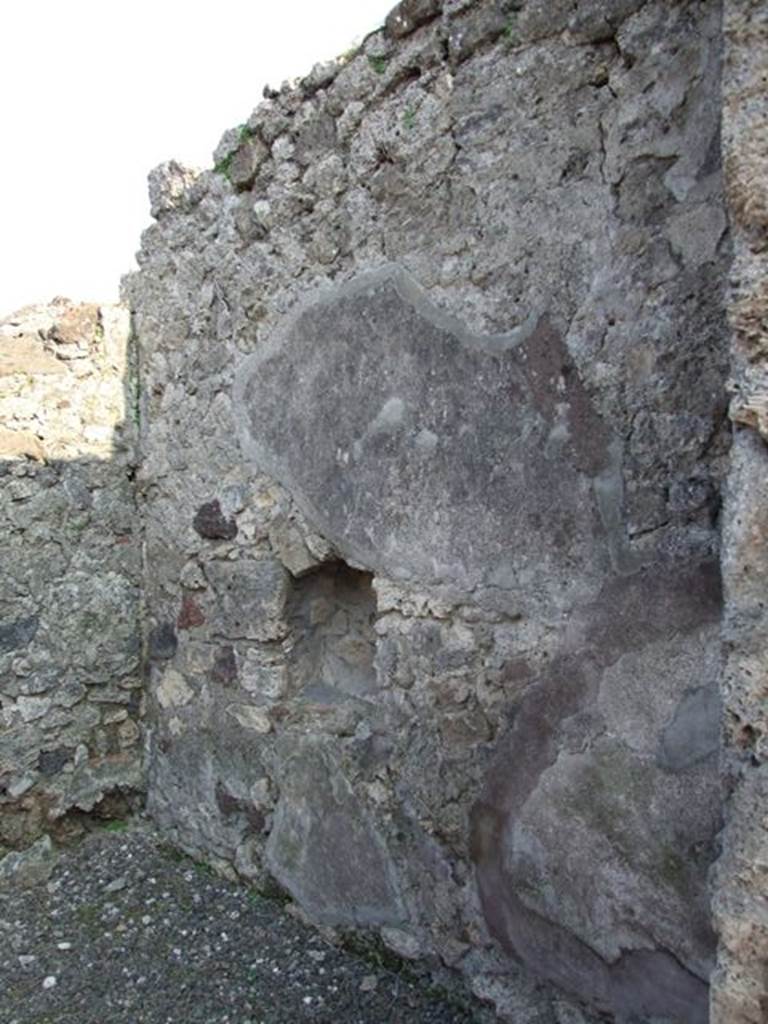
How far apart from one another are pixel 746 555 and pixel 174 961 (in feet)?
6.89

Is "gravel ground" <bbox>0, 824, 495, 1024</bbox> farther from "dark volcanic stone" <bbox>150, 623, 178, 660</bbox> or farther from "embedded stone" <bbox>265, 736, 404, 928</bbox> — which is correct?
"dark volcanic stone" <bbox>150, 623, 178, 660</bbox>

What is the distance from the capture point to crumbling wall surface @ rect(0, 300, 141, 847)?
9.68 feet

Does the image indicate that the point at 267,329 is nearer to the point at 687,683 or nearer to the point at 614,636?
the point at 614,636

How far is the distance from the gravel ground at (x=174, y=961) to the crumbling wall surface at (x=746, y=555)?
1.25 m

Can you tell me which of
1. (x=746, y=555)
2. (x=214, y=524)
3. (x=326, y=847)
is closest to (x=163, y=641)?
(x=214, y=524)

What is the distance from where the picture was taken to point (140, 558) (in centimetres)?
318

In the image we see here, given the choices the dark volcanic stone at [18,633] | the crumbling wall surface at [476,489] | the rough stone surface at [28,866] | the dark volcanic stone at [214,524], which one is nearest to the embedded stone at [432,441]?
the crumbling wall surface at [476,489]

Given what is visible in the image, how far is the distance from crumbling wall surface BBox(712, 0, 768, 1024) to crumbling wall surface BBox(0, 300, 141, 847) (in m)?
2.50

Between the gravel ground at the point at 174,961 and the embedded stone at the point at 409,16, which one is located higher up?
the embedded stone at the point at 409,16

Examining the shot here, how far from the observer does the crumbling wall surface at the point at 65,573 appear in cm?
295

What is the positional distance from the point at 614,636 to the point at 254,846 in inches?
61.1

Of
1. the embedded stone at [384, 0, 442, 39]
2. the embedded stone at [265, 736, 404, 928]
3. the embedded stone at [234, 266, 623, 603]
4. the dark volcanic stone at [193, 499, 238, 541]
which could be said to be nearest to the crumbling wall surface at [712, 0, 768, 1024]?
the embedded stone at [234, 266, 623, 603]

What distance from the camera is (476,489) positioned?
6.55 feet

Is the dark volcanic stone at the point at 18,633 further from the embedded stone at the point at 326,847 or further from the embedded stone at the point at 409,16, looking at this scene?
the embedded stone at the point at 409,16
